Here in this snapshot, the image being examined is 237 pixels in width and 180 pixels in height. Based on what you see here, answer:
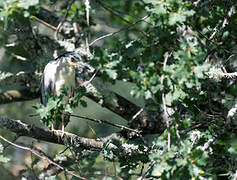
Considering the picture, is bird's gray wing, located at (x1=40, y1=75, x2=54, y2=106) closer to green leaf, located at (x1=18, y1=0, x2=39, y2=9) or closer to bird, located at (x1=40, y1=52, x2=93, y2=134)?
bird, located at (x1=40, y1=52, x2=93, y2=134)

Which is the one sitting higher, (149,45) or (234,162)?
(149,45)

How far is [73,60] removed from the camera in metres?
4.25

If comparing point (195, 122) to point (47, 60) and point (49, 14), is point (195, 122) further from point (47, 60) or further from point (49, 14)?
Answer: point (49, 14)

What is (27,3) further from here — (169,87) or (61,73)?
(61,73)

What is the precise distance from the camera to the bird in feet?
13.6

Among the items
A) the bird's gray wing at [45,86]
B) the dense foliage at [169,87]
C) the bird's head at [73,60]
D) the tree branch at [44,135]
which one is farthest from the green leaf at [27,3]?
the bird's gray wing at [45,86]

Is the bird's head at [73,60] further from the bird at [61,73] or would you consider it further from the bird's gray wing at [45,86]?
the bird's gray wing at [45,86]

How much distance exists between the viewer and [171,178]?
6.79 feet

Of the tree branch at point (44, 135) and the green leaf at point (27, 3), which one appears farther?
the tree branch at point (44, 135)

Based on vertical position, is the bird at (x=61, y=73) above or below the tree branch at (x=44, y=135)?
above

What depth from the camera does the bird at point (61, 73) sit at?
4.15 metres

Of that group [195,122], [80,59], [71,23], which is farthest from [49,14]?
[195,122]

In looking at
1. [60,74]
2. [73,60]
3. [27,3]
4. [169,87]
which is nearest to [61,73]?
[60,74]

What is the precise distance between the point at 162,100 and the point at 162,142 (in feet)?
0.79
